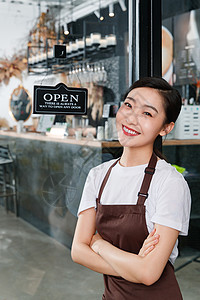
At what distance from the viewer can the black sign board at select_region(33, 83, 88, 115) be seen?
2.08 meters

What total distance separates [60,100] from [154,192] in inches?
32.3

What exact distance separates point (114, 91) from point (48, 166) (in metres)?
0.58

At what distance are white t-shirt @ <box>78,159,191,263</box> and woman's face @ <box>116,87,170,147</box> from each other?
116 millimetres

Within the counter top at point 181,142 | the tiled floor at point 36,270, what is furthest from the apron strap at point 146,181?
the counter top at point 181,142

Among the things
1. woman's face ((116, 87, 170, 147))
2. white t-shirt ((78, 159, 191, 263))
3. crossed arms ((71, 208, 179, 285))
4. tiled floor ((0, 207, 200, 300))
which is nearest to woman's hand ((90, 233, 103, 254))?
crossed arms ((71, 208, 179, 285))

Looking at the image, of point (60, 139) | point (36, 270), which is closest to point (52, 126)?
point (60, 139)

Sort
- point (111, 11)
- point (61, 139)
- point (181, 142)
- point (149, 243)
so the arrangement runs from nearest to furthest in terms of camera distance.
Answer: point (149, 243), point (61, 139), point (111, 11), point (181, 142)

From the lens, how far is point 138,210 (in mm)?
1537

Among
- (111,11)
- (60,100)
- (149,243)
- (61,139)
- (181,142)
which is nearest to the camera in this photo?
(149,243)

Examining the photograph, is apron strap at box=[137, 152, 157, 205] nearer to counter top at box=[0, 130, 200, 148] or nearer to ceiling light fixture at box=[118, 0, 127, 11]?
counter top at box=[0, 130, 200, 148]

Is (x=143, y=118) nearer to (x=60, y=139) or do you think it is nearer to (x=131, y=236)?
(x=131, y=236)

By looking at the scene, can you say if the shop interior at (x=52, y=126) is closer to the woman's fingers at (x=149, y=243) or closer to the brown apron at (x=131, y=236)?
the brown apron at (x=131, y=236)

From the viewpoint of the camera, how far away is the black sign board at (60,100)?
2.08 metres

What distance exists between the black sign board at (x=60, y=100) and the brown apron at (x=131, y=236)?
2.24ft
